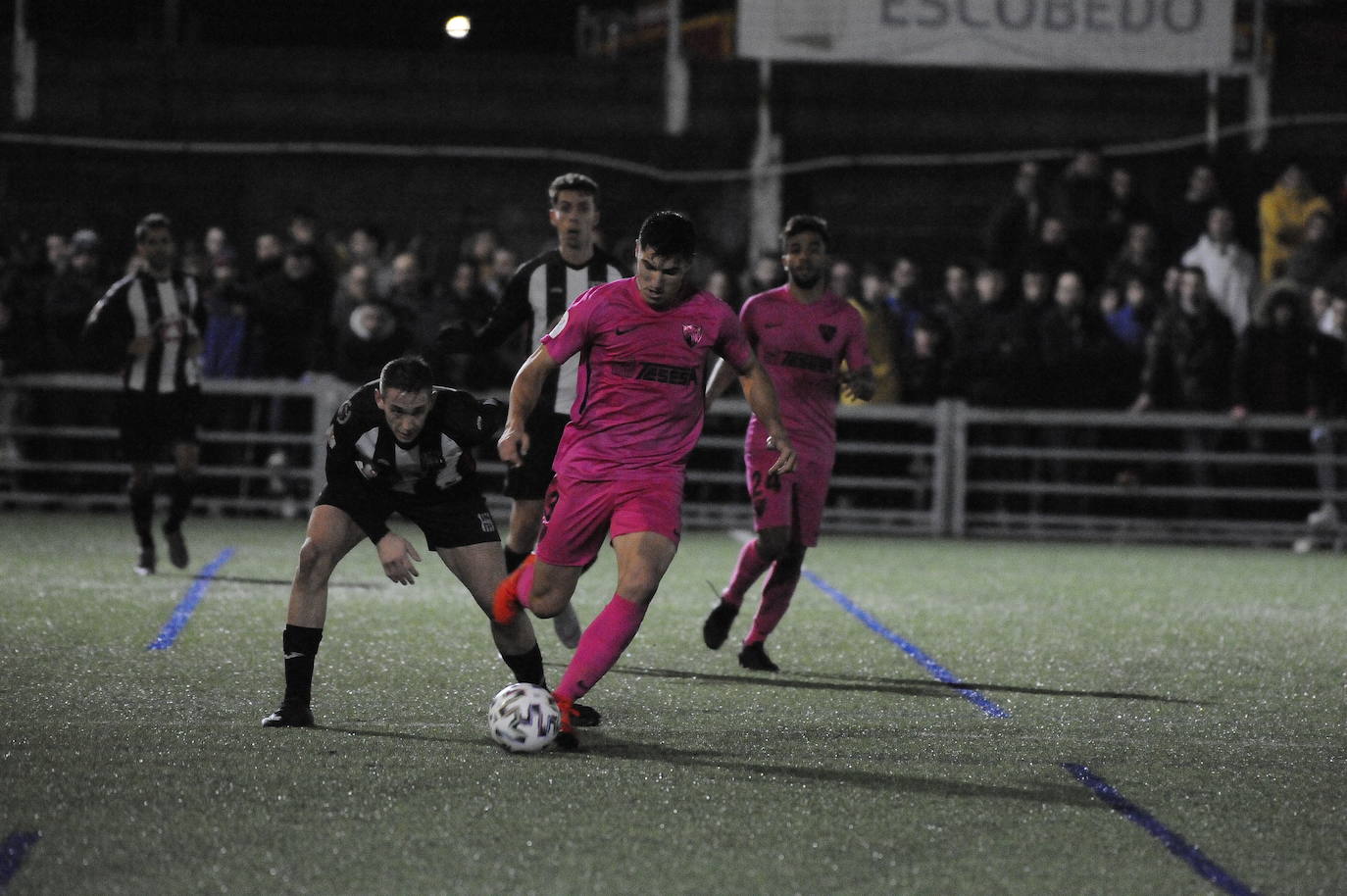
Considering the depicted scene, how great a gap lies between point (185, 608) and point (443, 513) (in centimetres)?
355

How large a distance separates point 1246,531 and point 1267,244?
257 centimetres

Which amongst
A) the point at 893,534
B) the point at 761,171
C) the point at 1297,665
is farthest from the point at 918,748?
the point at 761,171

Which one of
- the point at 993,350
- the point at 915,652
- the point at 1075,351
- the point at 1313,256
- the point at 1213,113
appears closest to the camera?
the point at 915,652

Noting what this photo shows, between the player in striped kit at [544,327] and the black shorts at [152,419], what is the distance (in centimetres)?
373

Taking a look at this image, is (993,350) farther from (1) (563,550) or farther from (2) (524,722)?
(2) (524,722)

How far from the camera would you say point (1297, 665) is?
8.41 metres

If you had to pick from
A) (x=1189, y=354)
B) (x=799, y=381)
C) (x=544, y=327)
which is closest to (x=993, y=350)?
(x=1189, y=354)

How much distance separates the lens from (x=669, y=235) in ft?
20.0

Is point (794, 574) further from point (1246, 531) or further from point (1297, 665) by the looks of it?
point (1246, 531)

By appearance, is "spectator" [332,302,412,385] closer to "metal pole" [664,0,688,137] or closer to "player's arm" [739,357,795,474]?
"metal pole" [664,0,688,137]

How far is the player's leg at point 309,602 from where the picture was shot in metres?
6.35

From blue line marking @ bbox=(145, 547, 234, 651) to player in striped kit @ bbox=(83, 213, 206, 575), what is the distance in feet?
1.32

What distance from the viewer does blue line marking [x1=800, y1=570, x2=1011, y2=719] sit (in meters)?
7.08

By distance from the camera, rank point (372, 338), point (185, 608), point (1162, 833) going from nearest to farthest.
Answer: point (1162, 833)
point (185, 608)
point (372, 338)
